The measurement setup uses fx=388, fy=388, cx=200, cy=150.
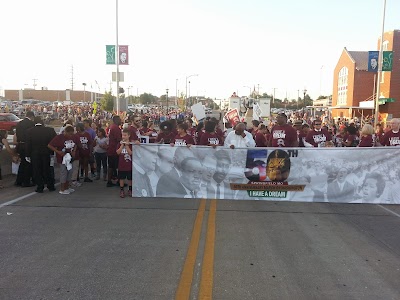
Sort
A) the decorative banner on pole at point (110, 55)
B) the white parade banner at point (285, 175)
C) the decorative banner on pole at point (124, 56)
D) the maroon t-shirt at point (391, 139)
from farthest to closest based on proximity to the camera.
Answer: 1. the decorative banner on pole at point (124, 56)
2. the decorative banner on pole at point (110, 55)
3. the maroon t-shirt at point (391, 139)
4. the white parade banner at point (285, 175)

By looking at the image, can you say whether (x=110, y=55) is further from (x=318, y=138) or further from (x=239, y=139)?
(x=318, y=138)

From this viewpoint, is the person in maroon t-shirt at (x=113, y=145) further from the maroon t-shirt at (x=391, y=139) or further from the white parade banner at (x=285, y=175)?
the maroon t-shirt at (x=391, y=139)

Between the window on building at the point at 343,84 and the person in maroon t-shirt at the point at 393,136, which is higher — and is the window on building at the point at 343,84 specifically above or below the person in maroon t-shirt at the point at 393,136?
above

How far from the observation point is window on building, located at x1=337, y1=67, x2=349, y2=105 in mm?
Result: 53872

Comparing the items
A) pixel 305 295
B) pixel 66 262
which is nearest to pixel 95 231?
pixel 66 262

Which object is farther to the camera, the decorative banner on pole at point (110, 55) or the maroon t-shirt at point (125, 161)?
the decorative banner on pole at point (110, 55)

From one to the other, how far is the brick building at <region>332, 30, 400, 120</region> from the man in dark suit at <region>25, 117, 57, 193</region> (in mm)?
38657

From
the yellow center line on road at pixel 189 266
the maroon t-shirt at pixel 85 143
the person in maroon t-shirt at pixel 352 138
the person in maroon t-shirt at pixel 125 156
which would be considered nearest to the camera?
the yellow center line on road at pixel 189 266

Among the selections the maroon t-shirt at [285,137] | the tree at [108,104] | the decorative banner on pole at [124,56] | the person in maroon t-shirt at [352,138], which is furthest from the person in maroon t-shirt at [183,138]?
the tree at [108,104]

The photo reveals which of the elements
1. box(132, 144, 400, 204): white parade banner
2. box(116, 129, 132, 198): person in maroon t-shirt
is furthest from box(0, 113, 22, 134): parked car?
box(132, 144, 400, 204): white parade banner

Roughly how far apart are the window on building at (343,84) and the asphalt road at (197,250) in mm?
50206

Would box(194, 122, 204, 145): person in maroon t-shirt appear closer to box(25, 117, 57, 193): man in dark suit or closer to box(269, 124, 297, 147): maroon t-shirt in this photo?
box(269, 124, 297, 147): maroon t-shirt

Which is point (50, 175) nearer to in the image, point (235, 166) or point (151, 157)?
point (151, 157)

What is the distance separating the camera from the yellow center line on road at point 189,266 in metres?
3.91
